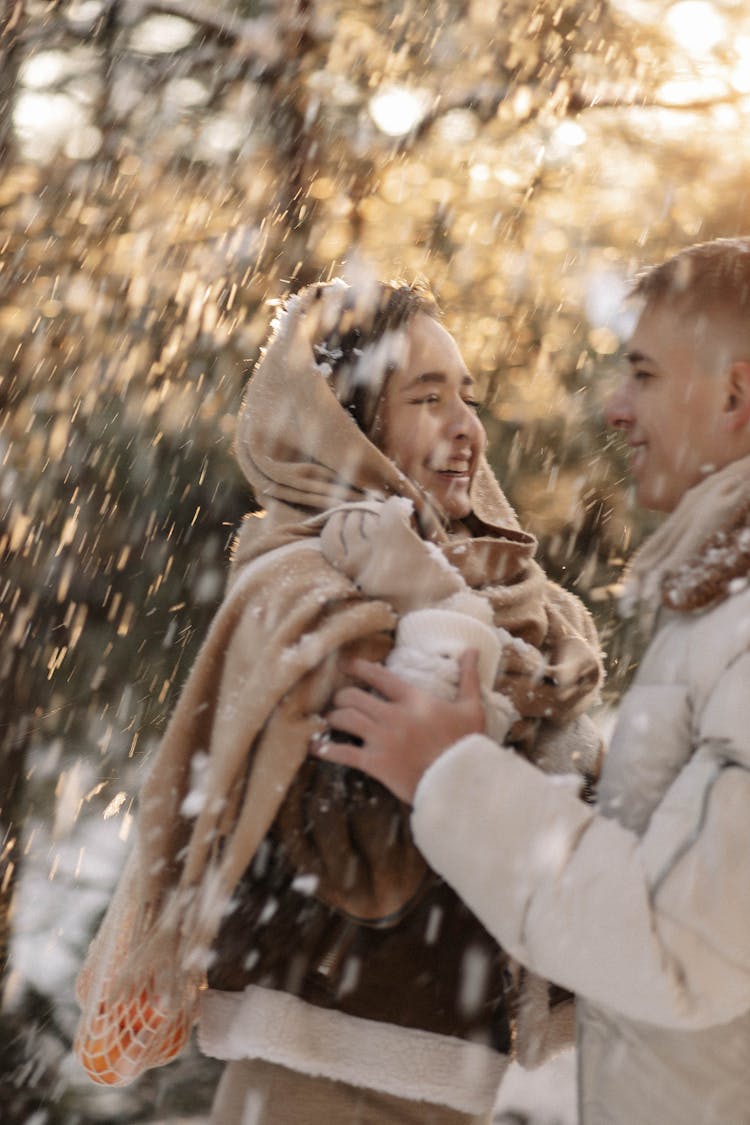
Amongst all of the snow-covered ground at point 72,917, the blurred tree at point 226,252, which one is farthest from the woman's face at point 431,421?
the snow-covered ground at point 72,917

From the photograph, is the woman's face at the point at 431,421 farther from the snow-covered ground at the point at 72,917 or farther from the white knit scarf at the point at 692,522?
the snow-covered ground at the point at 72,917

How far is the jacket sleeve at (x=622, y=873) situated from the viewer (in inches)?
50.3

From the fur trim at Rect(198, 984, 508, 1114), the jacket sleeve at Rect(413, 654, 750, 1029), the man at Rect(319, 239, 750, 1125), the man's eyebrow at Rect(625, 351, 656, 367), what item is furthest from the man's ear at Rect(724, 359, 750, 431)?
the fur trim at Rect(198, 984, 508, 1114)

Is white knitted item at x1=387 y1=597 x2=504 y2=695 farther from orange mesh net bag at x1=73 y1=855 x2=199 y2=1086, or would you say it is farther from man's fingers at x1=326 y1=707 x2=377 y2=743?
orange mesh net bag at x1=73 y1=855 x2=199 y2=1086

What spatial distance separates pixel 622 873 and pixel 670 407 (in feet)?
2.08

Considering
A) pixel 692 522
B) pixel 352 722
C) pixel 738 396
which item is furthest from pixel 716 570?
pixel 352 722

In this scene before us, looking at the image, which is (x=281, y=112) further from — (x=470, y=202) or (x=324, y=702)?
(x=324, y=702)

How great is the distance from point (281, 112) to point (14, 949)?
2484 mm

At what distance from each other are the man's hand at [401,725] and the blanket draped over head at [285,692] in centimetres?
6

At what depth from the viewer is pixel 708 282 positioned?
161 centimetres

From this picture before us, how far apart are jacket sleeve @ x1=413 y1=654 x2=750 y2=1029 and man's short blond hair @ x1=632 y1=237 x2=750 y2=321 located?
525mm

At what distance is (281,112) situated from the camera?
11.5 ft

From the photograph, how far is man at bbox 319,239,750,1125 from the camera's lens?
1.29 meters

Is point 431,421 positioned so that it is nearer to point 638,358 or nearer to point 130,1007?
point 638,358
